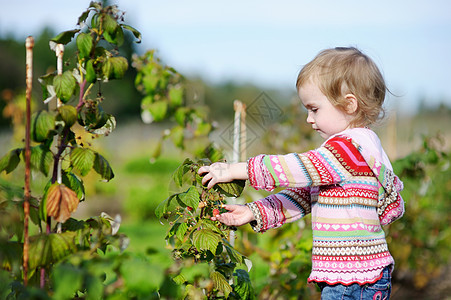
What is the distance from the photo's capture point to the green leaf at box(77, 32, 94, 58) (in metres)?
1.57

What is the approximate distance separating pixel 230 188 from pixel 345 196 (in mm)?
411

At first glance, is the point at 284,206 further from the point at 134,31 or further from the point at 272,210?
the point at 134,31

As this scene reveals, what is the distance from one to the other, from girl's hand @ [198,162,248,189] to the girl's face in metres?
0.36

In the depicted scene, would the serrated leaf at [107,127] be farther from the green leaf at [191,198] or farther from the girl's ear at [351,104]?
the girl's ear at [351,104]

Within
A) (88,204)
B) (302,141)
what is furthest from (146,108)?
(88,204)

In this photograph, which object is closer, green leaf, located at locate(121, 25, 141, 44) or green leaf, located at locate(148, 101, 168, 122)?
green leaf, located at locate(121, 25, 141, 44)

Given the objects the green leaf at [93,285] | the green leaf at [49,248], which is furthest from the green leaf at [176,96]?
the green leaf at [93,285]

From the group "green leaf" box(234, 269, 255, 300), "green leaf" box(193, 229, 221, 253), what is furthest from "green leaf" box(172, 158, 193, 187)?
"green leaf" box(234, 269, 255, 300)

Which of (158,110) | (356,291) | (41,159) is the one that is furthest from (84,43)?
(158,110)

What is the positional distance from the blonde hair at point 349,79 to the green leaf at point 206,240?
25.6 inches

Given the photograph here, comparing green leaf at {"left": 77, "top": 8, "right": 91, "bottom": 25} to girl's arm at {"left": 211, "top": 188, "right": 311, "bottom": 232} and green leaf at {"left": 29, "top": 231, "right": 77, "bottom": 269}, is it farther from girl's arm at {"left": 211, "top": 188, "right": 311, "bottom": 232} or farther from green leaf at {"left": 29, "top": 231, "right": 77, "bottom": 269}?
girl's arm at {"left": 211, "top": 188, "right": 311, "bottom": 232}

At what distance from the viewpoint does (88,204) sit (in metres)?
7.94

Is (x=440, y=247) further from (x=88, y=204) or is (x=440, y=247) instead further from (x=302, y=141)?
(x=88, y=204)

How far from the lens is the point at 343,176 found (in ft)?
5.54
